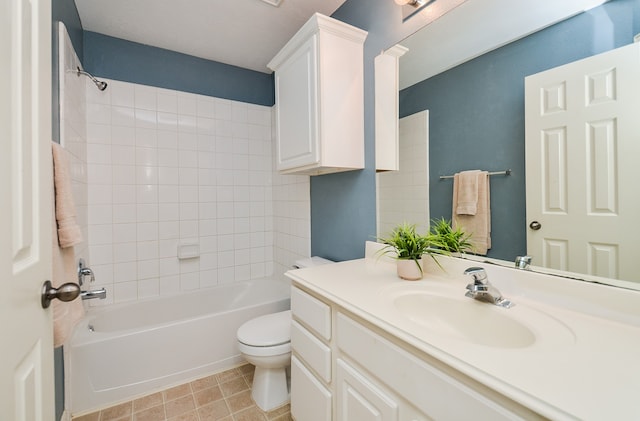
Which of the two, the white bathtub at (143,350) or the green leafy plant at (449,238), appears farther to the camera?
the white bathtub at (143,350)

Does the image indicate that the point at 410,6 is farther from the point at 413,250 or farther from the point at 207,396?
the point at 207,396

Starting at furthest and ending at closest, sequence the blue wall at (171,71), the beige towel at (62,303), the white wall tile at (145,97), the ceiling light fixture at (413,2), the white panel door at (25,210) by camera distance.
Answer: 1. the white wall tile at (145,97)
2. the blue wall at (171,71)
3. the ceiling light fixture at (413,2)
4. the beige towel at (62,303)
5. the white panel door at (25,210)

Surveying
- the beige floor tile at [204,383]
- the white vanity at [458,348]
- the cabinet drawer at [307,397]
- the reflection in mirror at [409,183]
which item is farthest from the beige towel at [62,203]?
the reflection in mirror at [409,183]

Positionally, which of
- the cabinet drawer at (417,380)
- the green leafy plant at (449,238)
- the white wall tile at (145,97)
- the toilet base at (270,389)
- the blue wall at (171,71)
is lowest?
the toilet base at (270,389)

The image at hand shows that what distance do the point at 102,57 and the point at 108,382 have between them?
2.31 meters

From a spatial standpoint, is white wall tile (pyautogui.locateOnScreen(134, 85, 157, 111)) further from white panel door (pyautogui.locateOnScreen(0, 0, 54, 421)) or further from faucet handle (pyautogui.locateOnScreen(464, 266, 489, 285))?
faucet handle (pyautogui.locateOnScreen(464, 266, 489, 285))

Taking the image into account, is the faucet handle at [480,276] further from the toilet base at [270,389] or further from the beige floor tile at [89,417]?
the beige floor tile at [89,417]

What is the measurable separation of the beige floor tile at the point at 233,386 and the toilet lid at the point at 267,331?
1.45 ft

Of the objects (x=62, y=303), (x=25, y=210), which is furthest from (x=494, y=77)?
(x=62, y=303)

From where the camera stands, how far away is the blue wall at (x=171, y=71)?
84.0 inches

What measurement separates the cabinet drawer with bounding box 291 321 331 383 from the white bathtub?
91 cm

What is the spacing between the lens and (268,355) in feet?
4.92

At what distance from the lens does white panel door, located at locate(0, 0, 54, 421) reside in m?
0.50

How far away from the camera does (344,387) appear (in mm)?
971
